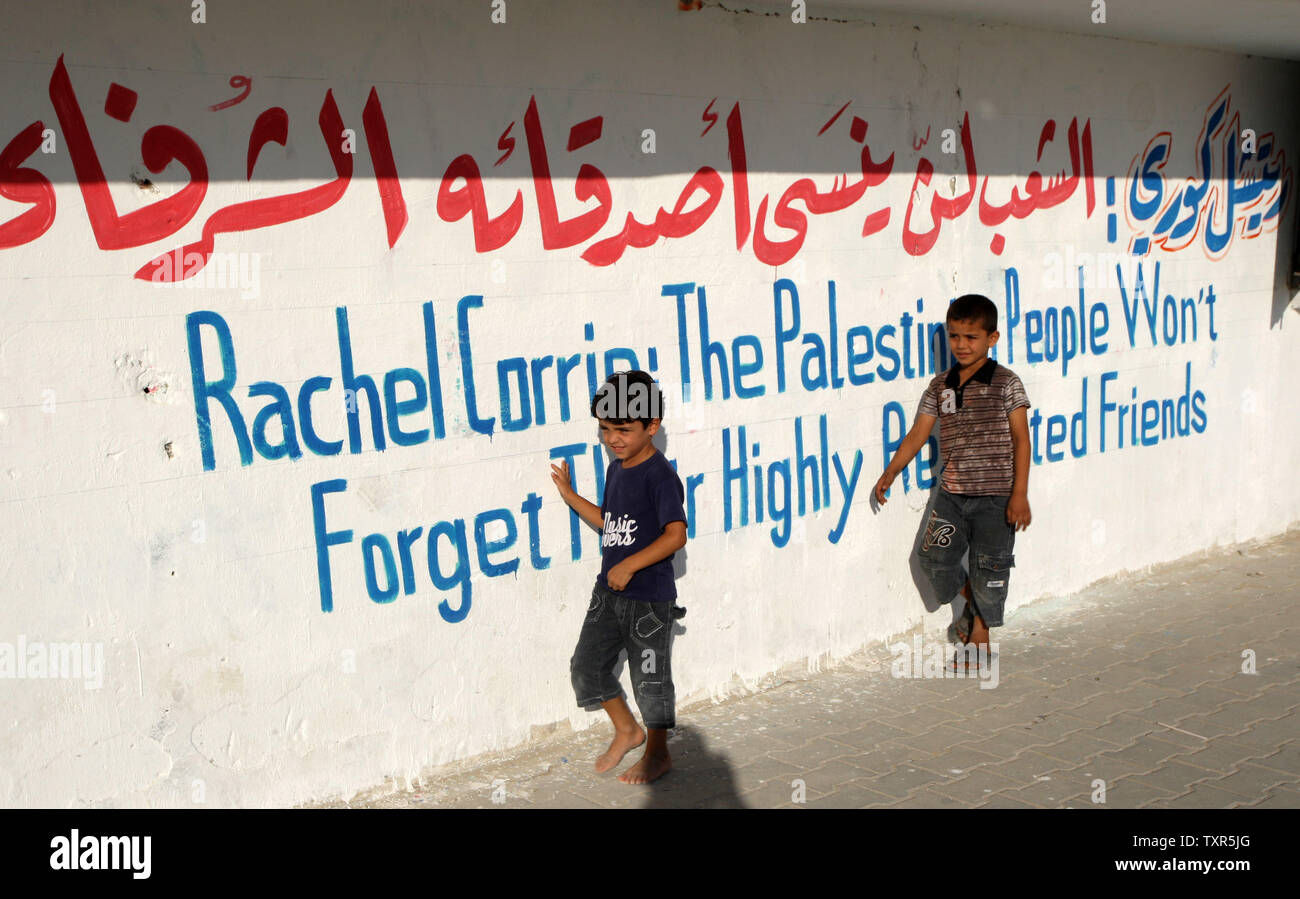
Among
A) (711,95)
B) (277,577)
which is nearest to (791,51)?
(711,95)

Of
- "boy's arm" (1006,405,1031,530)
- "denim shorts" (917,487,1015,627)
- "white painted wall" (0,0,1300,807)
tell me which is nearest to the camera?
"white painted wall" (0,0,1300,807)

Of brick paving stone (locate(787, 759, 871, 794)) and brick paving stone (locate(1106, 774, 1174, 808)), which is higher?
brick paving stone (locate(787, 759, 871, 794))

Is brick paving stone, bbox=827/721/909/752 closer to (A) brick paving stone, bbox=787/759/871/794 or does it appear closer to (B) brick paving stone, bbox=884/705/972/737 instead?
(B) brick paving stone, bbox=884/705/972/737

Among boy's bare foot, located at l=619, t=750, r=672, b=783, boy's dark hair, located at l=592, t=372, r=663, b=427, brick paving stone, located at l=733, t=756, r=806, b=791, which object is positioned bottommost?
brick paving stone, located at l=733, t=756, r=806, b=791

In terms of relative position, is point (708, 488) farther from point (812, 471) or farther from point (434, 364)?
point (434, 364)

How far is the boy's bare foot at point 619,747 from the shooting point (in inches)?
171

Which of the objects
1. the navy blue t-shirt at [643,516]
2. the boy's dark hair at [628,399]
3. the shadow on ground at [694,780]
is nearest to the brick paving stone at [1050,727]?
the shadow on ground at [694,780]

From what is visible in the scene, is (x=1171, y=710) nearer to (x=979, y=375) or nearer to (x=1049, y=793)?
(x=1049, y=793)

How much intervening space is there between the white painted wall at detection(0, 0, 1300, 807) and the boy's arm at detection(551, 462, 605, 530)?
7 centimetres

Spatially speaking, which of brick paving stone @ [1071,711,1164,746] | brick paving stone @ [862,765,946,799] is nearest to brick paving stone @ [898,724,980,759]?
brick paving stone @ [862,765,946,799]

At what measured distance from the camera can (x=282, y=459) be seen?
3797mm

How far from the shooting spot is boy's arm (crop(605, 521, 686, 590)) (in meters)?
4.09

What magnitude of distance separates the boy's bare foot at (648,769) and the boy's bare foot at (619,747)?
0.22 feet

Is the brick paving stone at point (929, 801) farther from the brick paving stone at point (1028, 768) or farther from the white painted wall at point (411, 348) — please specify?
the white painted wall at point (411, 348)
